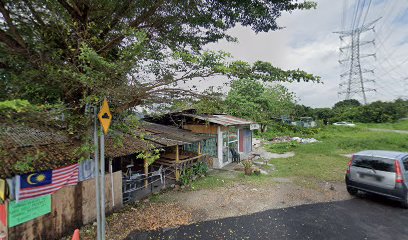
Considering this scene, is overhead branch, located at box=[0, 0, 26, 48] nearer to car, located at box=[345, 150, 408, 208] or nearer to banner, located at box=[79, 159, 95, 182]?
banner, located at box=[79, 159, 95, 182]

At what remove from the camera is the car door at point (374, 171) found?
6570 millimetres

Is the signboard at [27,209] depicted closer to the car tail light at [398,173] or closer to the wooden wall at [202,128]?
the wooden wall at [202,128]

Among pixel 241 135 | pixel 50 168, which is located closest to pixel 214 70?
pixel 50 168

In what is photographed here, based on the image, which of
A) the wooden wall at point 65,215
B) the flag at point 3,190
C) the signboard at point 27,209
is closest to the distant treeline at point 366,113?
the wooden wall at point 65,215

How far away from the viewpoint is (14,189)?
14.8 ft

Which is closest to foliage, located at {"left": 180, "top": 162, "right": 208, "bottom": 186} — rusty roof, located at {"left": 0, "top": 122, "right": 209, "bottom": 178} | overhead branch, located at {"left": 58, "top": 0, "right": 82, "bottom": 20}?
rusty roof, located at {"left": 0, "top": 122, "right": 209, "bottom": 178}

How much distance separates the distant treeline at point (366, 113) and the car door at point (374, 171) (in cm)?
3504

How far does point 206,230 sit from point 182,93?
3.85 meters

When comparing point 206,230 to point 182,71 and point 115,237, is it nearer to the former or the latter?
point 115,237

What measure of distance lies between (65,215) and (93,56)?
4.52m

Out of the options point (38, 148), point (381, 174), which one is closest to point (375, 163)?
point (381, 174)

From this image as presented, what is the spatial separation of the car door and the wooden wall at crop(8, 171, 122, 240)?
28.5 ft

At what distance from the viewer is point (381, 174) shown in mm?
6715

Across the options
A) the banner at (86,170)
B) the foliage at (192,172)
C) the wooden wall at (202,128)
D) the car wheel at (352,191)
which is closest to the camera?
the banner at (86,170)
